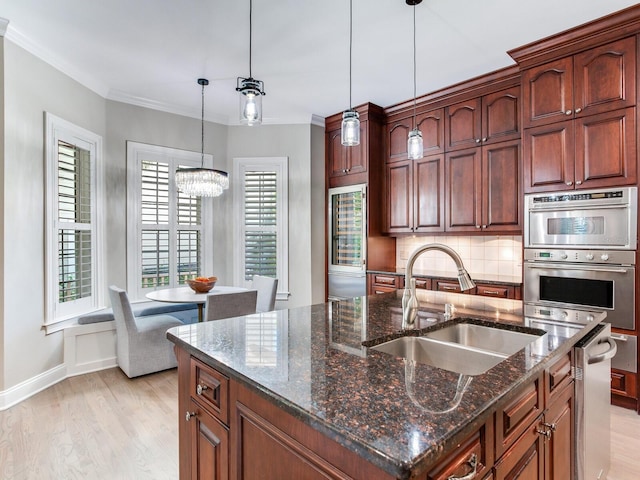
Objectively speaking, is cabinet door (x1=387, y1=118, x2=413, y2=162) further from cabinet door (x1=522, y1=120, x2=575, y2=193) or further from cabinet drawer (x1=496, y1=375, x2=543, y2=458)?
cabinet drawer (x1=496, y1=375, x2=543, y2=458)

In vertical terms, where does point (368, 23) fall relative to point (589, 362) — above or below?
above

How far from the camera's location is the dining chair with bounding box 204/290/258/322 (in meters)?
2.88

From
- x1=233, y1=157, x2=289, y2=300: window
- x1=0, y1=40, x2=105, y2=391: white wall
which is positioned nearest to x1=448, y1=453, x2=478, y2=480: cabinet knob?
x1=0, y1=40, x2=105, y2=391: white wall

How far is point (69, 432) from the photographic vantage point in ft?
7.76

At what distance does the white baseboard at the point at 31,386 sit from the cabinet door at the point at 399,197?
361cm

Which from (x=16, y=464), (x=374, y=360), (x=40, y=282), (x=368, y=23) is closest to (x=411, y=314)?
(x=374, y=360)

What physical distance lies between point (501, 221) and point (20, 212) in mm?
4135

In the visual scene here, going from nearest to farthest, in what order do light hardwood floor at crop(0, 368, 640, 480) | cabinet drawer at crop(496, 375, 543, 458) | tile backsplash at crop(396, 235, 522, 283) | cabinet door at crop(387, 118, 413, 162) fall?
cabinet drawer at crop(496, 375, 543, 458) → light hardwood floor at crop(0, 368, 640, 480) → tile backsplash at crop(396, 235, 522, 283) → cabinet door at crop(387, 118, 413, 162)

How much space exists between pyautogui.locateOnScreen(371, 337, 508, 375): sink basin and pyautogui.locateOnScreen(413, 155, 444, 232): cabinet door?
2.58m

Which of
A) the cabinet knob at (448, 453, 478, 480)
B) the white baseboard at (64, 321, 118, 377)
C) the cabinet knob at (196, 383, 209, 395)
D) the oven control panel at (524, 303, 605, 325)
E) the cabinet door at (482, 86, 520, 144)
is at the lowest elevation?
the white baseboard at (64, 321, 118, 377)

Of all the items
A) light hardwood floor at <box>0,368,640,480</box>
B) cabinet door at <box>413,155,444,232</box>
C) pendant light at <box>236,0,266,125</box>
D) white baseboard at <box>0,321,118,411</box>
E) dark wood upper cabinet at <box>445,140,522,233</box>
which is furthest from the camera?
cabinet door at <box>413,155,444,232</box>

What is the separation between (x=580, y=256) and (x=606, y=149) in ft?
2.66

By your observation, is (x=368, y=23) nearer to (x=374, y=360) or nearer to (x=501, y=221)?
(x=501, y=221)

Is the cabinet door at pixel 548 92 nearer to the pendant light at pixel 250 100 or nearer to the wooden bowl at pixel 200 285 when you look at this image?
the pendant light at pixel 250 100
